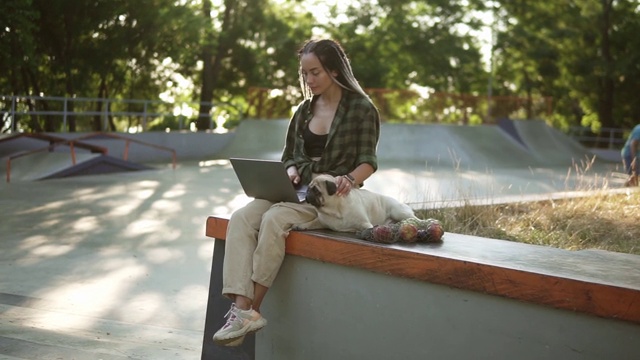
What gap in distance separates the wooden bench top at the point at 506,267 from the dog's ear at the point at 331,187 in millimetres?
196

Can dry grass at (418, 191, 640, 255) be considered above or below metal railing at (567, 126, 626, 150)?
above

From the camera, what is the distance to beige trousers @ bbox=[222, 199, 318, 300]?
4066 mm

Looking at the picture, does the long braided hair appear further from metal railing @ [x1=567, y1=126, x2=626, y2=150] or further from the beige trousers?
metal railing @ [x1=567, y1=126, x2=626, y2=150]

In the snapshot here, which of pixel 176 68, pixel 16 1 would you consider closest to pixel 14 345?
pixel 16 1

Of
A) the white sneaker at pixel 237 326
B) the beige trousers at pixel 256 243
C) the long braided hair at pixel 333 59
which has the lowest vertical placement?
Result: the white sneaker at pixel 237 326

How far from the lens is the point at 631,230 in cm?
648

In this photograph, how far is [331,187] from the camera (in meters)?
4.23

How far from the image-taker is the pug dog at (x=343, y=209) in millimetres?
4234

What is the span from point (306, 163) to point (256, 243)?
0.60m

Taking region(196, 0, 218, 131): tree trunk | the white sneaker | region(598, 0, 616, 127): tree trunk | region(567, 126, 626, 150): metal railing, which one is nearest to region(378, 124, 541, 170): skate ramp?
region(196, 0, 218, 131): tree trunk

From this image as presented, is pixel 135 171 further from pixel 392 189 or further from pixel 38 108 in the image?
pixel 38 108

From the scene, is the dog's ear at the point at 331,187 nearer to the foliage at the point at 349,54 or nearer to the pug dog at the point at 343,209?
the pug dog at the point at 343,209

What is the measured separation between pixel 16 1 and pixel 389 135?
38.7ft

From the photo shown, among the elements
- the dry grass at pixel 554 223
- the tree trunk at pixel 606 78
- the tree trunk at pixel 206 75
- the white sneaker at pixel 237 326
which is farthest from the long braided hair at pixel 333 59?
the tree trunk at pixel 606 78
